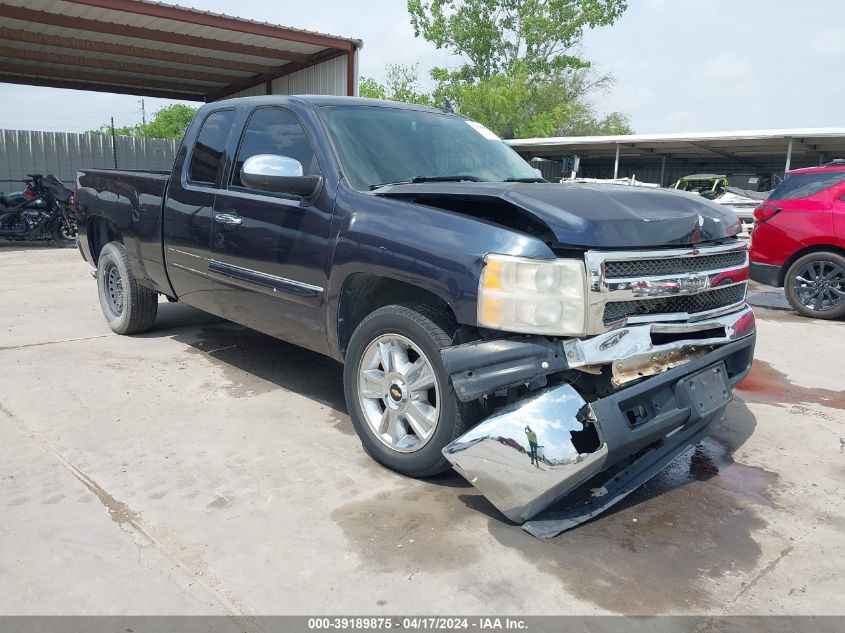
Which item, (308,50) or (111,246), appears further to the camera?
(308,50)

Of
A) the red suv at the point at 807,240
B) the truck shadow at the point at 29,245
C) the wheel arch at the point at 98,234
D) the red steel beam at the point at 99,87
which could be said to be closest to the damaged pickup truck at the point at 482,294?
the wheel arch at the point at 98,234

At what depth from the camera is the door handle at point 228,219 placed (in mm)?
4336

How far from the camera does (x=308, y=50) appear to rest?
46.3 ft

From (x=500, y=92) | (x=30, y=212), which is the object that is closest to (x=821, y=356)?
(x=30, y=212)

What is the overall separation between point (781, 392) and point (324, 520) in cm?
378

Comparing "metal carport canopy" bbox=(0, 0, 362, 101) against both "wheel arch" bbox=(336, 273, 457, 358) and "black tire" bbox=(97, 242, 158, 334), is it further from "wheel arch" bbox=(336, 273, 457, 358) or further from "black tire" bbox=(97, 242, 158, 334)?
"wheel arch" bbox=(336, 273, 457, 358)

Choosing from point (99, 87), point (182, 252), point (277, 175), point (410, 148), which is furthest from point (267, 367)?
point (99, 87)

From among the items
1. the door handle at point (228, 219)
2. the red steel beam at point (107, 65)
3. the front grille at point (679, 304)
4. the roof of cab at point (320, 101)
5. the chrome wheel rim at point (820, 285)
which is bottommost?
the chrome wheel rim at point (820, 285)

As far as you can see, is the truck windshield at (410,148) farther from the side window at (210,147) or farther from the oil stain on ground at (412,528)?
the oil stain on ground at (412,528)

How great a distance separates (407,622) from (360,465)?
4.26ft

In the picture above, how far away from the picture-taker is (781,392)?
5.13 metres

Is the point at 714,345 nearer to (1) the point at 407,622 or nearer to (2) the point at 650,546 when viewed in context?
(2) the point at 650,546

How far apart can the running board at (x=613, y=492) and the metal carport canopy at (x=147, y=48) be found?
11.4 m

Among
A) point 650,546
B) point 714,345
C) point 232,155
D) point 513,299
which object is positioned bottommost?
point 650,546
